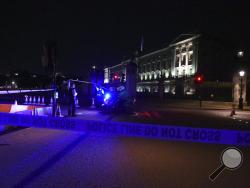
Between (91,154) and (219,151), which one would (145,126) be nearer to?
(91,154)

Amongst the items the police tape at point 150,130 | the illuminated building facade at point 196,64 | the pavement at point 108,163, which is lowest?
the pavement at point 108,163

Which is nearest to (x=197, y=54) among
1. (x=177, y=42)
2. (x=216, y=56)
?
(x=216, y=56)

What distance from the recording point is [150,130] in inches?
277

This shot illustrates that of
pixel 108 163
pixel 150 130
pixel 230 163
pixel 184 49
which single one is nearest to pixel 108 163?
pixel 108 163

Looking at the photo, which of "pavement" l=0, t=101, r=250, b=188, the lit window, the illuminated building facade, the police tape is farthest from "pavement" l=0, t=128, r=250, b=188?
the lit window

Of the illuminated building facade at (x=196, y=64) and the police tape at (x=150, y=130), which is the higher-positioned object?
the illuminated building facade at (x=196, y=64)

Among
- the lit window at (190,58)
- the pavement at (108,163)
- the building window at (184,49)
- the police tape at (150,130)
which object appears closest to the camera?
the pavement at (108,163)

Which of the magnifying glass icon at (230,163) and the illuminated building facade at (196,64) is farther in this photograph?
the illuminated building facade at (196,64)

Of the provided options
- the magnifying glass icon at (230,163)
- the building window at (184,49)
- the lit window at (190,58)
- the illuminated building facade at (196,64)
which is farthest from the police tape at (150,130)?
the building window at (184,49)

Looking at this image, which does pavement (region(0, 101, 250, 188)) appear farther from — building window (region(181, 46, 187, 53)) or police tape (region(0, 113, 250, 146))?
building window (region(181, 46, 187, 53))

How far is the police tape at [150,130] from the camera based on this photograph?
671 centimetres

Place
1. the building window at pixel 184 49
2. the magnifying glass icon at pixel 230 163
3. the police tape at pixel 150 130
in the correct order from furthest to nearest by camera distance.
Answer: the building window at pixel 184 49, the magnifying glass icon at pixel 230 163, the police tape at pixel 150 130

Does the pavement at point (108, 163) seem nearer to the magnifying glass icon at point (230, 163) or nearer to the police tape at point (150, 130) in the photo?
the magnifying glass icon at point (230, 163)

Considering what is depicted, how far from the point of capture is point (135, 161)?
7.63 meters
